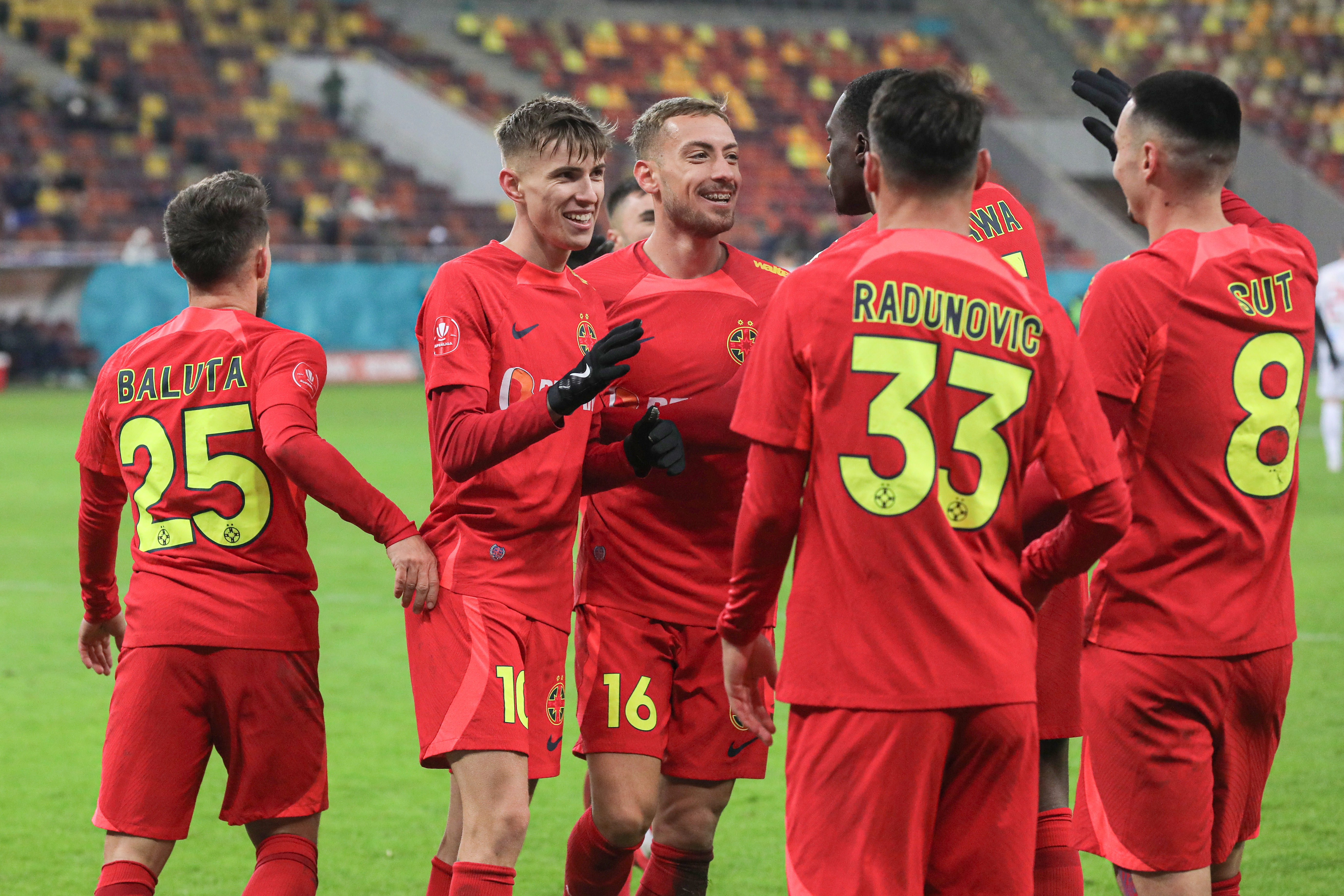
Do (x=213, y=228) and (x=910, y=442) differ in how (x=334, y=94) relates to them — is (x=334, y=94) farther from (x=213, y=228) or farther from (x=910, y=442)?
(x=910, y=442)

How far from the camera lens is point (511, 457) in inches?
145

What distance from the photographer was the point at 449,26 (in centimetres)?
3606

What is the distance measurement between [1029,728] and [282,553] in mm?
1920

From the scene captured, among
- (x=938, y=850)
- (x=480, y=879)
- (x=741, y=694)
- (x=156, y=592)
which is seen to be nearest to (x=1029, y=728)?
(x=938, y=850)

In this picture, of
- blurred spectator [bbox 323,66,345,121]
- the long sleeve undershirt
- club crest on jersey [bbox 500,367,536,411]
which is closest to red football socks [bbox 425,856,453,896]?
the long sleeve undershirt

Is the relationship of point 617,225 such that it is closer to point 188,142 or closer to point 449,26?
point 188,142

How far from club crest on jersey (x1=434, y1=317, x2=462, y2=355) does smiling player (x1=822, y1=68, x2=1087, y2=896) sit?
1.04 metres

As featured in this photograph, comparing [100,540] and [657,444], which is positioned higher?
[657,444]

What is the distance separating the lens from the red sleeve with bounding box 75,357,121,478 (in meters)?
3.87

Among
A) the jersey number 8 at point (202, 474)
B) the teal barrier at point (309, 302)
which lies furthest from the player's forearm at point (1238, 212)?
the teal barrier at point (309, 302)

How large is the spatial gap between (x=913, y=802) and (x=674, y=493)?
159 centimetres

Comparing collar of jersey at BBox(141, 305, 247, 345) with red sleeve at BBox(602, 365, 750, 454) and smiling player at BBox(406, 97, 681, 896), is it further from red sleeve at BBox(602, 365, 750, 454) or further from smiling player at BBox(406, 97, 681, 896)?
red sleeve at BBox(602, 365, 750, 454)

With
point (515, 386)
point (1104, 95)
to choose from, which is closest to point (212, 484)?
point (515, 386)

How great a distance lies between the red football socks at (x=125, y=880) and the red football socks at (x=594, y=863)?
3.69 feet
